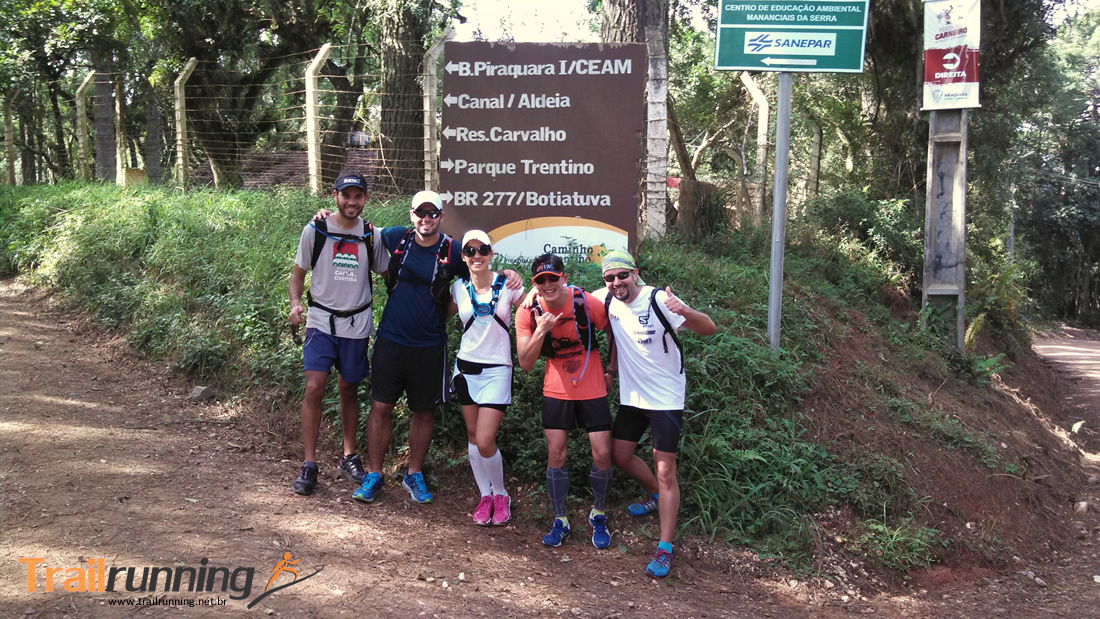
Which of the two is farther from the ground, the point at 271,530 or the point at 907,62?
the point at 907,62

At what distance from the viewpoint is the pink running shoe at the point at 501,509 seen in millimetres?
4980

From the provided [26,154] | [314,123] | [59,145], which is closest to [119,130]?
[314,123]

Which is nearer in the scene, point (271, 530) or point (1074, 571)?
point (271, 530)

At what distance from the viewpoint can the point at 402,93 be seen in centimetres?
1005

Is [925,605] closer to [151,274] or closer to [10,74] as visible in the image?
[151,274]

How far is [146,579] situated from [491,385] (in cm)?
201

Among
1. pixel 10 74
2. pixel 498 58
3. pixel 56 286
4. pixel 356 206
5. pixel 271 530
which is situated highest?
pixel 10 74

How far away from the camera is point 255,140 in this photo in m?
16.2

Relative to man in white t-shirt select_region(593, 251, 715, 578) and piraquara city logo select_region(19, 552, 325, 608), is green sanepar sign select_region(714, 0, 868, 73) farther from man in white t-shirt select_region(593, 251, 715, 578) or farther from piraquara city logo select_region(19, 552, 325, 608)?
piraquara city logo select_region(19, 552, 325, 608)

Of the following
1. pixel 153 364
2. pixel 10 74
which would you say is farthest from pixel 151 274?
pixel 10 74

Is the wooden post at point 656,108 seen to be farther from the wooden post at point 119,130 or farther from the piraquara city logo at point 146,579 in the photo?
the wooden post at point 119,130

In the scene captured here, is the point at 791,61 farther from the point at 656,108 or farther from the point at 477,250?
the point at 477,250

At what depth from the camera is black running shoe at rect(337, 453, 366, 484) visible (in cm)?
525

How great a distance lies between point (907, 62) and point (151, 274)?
476 inches
